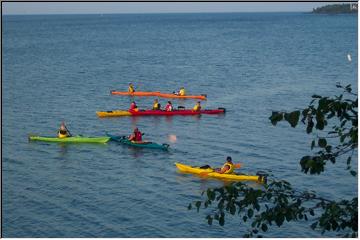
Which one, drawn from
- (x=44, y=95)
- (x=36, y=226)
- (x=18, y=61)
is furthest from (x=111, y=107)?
(x=18, y=61)

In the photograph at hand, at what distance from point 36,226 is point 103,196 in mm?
3511

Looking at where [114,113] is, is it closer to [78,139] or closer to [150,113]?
[150,113]

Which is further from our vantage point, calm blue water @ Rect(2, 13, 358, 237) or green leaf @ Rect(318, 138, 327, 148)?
calm blue water @ Rect(2, 13, 358, 237)

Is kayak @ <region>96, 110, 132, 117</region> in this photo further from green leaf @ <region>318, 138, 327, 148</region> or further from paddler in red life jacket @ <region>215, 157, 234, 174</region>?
green leaf @ <region>318, 138, 327, 148</region>

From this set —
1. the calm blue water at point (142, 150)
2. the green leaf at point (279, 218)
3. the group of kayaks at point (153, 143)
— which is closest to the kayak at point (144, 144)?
the group of kayaks at point (153, 143)

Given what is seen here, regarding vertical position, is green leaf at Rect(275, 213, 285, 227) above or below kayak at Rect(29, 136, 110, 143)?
below

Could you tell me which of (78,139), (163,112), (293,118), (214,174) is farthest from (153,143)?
(293,118)

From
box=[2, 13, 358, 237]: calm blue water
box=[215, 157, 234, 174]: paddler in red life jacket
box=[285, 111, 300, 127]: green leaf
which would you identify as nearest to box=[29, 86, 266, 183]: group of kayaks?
box=[215, 157, 234, 174]: paddler in red life jacket

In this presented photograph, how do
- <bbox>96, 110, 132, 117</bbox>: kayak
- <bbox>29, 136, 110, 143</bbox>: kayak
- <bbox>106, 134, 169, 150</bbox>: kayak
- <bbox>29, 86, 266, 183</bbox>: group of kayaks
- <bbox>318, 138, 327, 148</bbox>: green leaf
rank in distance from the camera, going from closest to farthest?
<bbox>318, 138, 327, 148</bbox>: green leaf
<bbox>29, 86, 266, 183</bbox>: group of kayaks
<bbox>106, 134, 169, 150</bbox>: kayak
<bbox>29, 136, 110, 143</bbox>: kayak
<bbox>96, 110, 132, 117</bbox>: kayak

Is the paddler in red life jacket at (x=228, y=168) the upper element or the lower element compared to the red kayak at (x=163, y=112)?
lower

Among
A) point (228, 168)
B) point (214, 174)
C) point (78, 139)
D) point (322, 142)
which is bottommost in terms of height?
point (214, 174)

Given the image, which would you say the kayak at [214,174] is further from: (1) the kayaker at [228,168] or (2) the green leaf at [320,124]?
(2) the green leaf at [320,124]

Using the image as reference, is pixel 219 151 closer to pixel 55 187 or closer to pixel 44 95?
pixel 55 187

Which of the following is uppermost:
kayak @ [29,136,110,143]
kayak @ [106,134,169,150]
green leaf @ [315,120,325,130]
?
green leaf @ [315,120,325,130]
